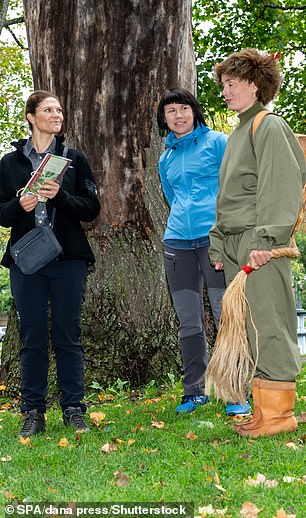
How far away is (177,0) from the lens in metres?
6.74

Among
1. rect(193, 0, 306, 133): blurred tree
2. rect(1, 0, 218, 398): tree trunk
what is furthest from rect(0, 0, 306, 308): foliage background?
rect(1, 0, 218, 398): tree trunk

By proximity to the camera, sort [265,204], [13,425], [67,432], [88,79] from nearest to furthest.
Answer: [265,204] < [67,432] < [13,425] < [88,79]

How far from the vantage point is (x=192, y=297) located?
533 cm

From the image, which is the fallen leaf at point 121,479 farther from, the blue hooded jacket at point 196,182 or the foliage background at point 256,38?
the foliage background at point 256,38

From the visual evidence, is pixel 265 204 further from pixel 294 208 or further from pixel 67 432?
pixel 67 432

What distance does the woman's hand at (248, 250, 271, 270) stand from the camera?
4277 mm

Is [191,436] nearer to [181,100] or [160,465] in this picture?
[160,465]

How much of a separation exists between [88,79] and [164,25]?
91cm

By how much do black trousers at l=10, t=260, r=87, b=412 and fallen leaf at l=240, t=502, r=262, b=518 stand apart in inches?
78.3

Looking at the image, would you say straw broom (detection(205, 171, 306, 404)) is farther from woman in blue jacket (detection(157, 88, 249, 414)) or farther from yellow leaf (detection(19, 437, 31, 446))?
yellow leaf (detection(19, 437, 31, 446))

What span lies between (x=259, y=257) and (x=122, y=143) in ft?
9.25

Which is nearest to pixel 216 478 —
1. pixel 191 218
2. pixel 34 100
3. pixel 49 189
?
pixel 191 218

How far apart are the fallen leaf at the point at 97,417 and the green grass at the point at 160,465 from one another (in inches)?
3.9

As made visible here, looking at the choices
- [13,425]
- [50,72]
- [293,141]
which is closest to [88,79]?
[50,72]
